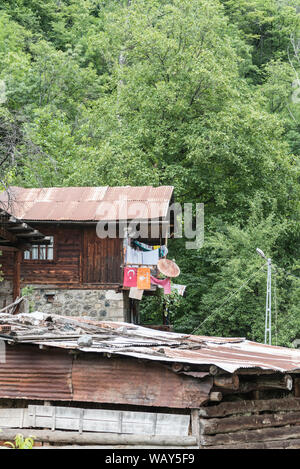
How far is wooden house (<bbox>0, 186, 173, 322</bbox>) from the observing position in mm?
20913

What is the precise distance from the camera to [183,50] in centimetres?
2917

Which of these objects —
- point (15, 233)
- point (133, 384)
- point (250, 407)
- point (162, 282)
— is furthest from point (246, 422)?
point (162, 282)

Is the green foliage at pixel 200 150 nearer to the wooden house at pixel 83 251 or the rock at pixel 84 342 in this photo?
the wooden house at pixel 83 251

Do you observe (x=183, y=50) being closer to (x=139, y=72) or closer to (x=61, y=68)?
(x=139, y=72)

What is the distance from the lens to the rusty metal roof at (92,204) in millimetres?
20500

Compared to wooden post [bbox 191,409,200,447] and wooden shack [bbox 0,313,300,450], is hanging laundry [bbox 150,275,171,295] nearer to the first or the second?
wooden shack [bbox 0,313,300,450]

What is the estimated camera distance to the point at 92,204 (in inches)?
848

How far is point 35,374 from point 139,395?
1.89 m

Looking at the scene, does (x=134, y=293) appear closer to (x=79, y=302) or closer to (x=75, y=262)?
(x=79, y=302)

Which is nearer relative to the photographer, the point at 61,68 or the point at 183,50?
the point at 183,50

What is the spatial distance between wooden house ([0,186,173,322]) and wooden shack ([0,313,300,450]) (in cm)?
989

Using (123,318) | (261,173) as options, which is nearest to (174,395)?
(123,318)

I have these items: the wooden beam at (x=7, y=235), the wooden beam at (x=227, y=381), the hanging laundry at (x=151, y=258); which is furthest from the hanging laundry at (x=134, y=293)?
the wooden beam at (x=227, y=381)

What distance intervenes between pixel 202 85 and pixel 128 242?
1037 cm
